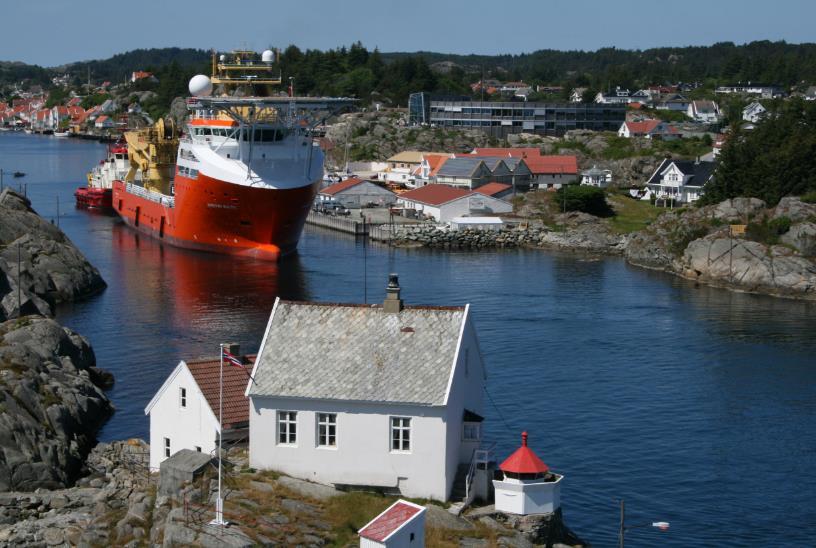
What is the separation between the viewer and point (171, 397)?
27.1m

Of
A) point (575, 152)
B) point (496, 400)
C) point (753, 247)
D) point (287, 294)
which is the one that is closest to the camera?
point (496, 400)

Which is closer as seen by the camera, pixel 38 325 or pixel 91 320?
pixel 38 325

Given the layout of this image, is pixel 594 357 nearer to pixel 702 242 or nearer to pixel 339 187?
pixel 702 242

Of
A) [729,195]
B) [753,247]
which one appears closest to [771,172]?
[729,195]

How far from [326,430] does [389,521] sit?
10.8ft

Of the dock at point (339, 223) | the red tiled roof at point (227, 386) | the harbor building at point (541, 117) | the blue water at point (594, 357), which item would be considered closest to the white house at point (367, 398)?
the red tiled roof at point (227, 386)

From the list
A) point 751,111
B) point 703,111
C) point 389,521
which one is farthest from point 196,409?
point 703,111

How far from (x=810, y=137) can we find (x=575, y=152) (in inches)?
1558

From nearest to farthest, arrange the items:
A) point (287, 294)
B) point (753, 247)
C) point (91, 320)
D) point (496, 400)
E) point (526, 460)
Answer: point (526, 460) < point (496, 400) < point (91, 320) < point (287, 294) < point (753, 247)

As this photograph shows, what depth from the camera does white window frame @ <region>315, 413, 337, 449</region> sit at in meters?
24.1

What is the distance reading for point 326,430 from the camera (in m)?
24.2

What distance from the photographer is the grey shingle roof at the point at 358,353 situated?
2392 centimetres

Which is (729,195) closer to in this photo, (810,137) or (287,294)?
(810,137)

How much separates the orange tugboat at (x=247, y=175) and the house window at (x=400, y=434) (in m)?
45.4
